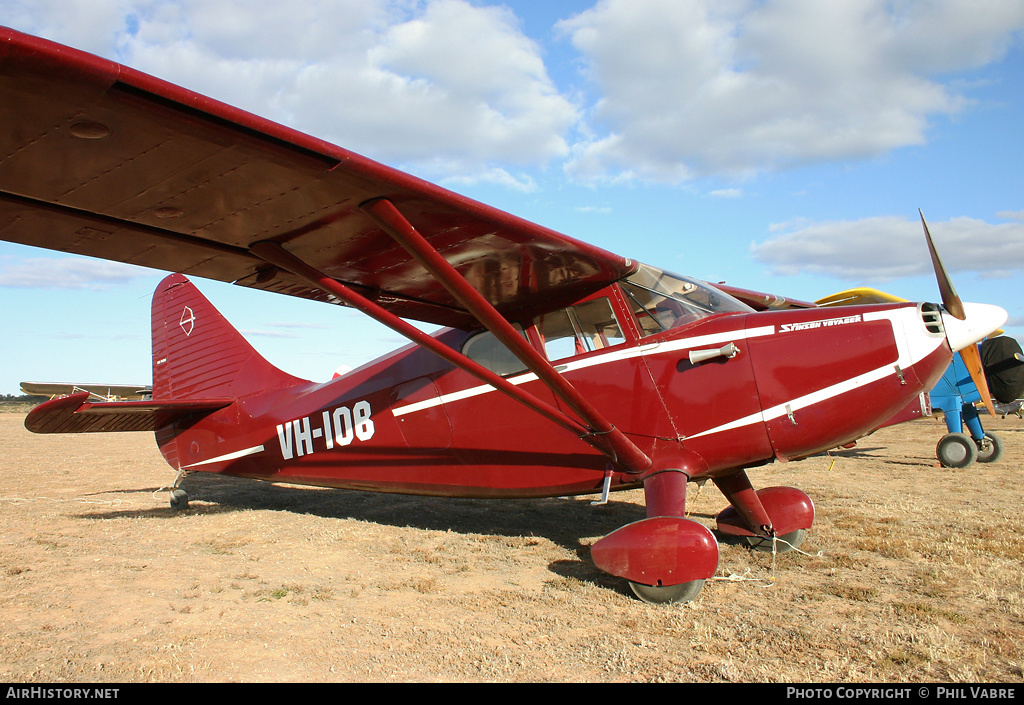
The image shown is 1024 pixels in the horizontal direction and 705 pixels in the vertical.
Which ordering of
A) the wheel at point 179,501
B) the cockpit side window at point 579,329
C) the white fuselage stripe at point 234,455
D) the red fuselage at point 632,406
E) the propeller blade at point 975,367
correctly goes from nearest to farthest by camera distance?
the red fuselage at point 632,406 → the cockpit side window at point 579,329 → the propeller blade at point 975,367 → the white fuselage stripe at point 234,455 → the wheel at point 179,501

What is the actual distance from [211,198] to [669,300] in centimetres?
320

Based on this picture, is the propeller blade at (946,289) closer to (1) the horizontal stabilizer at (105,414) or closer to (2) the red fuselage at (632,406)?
(2) the red fuselage at (632,406)

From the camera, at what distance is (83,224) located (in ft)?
11.7

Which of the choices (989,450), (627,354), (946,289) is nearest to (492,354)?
(627,354)

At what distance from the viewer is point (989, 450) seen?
11211 millimetres

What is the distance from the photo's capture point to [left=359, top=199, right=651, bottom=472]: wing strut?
3.53 metres

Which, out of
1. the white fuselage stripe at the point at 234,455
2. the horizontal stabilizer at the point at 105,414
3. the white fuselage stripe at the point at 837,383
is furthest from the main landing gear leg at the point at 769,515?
the horizontal stabilizer at the point at 105,414

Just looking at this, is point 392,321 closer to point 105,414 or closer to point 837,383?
point 837,383

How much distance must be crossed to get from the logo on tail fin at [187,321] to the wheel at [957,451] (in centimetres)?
1212

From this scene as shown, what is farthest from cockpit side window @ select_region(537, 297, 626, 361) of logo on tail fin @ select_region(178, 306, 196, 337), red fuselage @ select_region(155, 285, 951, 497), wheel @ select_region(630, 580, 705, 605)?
logo on tail fin @ select_region(178, 306, 196, 337)

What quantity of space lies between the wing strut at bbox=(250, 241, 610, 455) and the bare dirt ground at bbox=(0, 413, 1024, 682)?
109 centimetres

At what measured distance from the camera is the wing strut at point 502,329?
139 inches
